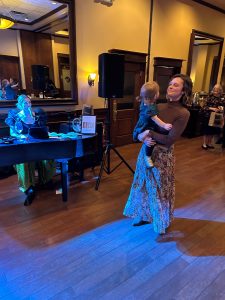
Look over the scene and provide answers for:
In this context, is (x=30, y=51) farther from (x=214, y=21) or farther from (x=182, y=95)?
(x=214, y=21)

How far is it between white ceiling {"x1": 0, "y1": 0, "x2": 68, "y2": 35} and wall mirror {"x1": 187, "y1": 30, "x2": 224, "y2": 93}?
185 inches

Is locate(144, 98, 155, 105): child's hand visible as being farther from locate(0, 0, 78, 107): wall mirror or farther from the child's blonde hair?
locate(0, 0, 78, 107): wall mirror

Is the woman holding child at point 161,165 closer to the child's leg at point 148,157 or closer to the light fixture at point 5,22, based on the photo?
the child's leg at point 148,157

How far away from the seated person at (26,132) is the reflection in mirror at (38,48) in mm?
1163

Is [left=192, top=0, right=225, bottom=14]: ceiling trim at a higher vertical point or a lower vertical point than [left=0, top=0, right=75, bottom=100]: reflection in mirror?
higher

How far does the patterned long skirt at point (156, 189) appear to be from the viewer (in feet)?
6.20

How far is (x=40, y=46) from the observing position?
3436mm

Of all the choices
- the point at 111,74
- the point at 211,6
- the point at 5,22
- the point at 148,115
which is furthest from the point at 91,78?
the point at 211,6

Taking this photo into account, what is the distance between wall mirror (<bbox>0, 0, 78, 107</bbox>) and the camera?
319 cm

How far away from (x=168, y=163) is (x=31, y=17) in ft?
10.4

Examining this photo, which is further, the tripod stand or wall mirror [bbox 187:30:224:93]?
wall mirror [bbox 187:30:224:93]

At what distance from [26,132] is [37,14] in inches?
83.6

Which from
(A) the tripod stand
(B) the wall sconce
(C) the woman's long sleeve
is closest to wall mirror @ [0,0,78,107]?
(B) the wall sconce

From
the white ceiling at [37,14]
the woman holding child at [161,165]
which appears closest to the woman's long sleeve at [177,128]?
the woman holding child at [161,165]
